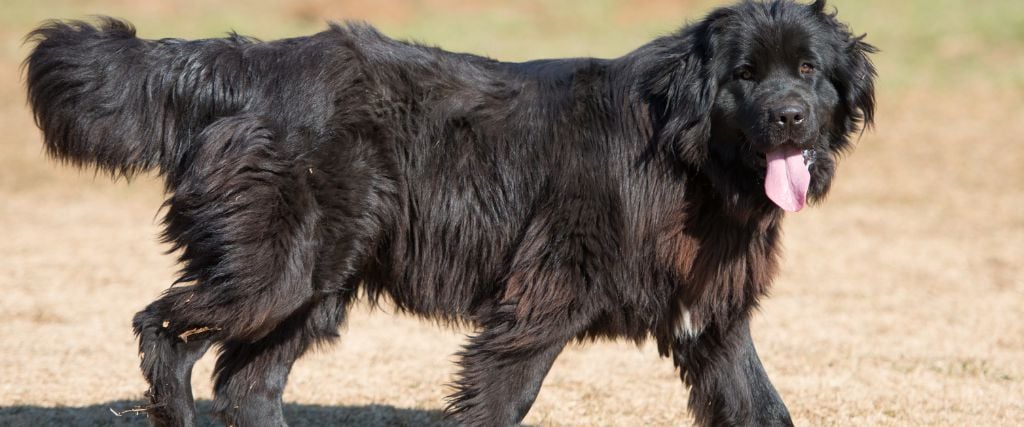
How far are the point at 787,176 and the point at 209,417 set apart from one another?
3.24 metres

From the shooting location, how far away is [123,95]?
468cm

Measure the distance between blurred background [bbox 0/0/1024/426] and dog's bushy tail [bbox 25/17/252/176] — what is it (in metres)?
1.34

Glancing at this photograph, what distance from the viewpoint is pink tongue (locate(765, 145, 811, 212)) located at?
4434 mm

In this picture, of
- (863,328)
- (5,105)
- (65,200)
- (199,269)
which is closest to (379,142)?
(199,269)

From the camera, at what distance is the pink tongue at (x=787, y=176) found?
4.43 metres

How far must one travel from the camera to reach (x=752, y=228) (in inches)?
185

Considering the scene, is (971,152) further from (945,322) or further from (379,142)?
(379,142)

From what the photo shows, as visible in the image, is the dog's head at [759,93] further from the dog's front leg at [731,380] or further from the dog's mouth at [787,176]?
the dog's front leg at [731,380]

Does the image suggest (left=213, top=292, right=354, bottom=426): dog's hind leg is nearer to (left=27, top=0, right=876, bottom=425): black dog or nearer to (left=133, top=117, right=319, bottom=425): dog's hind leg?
(left=27, top=0, right=876, bottom=425): black dog

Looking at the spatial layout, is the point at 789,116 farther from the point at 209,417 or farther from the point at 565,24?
the point at 565,24

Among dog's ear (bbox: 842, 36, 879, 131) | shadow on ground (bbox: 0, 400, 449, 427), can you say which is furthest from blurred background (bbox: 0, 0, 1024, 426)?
dog's ear (bbox: 842, 36, 879, 131)

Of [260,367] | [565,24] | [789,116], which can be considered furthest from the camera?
[565,24]

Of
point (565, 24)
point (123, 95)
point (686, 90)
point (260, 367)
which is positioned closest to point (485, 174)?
point (686, 90)

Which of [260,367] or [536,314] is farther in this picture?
[260,367]
